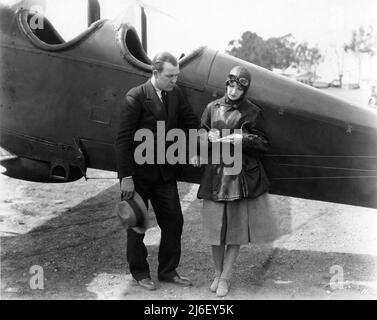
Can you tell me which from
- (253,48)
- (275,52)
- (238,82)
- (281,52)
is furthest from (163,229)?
(281,52)

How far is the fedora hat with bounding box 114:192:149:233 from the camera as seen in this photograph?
399 cm

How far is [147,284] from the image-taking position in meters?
4.32

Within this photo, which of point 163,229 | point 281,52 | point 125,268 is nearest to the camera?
point 163,229

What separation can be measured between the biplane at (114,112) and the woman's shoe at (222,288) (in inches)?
37.7

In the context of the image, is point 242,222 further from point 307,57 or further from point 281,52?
point 307,57

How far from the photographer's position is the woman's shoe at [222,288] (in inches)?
162

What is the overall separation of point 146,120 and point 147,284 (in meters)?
1.44

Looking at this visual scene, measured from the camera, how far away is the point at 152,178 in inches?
164

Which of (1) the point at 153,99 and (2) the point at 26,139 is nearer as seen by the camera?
(1) the point at 153,99

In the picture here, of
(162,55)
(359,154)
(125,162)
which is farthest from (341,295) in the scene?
(162,55)

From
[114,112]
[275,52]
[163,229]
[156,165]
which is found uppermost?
[275,52]

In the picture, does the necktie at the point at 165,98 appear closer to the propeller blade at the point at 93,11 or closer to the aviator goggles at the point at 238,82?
the aviator goggles at the point at 238,82
